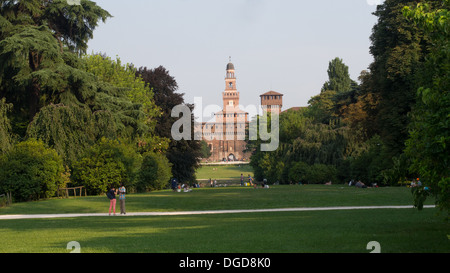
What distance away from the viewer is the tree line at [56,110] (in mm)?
32844

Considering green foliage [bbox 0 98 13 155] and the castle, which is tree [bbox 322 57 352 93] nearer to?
green foliage [bbox 0 98 13 155]

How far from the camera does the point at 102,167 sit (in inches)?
1468

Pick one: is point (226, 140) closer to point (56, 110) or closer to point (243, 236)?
point (56, 110)

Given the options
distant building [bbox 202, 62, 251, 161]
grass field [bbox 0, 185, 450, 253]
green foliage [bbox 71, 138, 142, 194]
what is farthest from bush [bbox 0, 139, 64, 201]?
distant building [bbox 202, 62, 251, 161]

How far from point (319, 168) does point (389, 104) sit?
22.1 metres

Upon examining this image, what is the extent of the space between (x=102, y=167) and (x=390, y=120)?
61.0 ft

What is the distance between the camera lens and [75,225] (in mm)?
19125

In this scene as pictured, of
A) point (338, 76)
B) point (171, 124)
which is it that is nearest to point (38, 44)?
point (171, 124)

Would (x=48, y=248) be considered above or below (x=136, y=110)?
below

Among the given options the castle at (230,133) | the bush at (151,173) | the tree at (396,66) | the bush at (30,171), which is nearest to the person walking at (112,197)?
the bush at (30,171)

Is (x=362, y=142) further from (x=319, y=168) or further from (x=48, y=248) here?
(x=48, y=248)

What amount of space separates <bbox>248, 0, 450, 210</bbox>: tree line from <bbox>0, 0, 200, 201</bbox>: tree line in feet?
57.2
